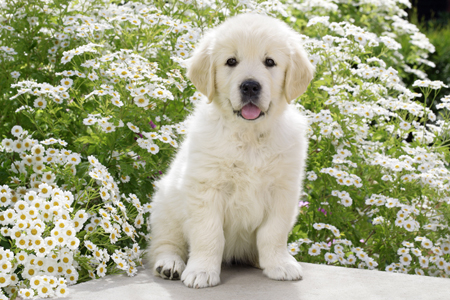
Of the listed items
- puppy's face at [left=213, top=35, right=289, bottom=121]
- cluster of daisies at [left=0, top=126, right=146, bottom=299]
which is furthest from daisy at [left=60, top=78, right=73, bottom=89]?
puppy's face at [left=213, top=35, right=289, bottom=121]

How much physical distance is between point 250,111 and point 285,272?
944mm

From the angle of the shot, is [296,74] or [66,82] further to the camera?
[66,82]

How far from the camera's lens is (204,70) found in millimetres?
3154

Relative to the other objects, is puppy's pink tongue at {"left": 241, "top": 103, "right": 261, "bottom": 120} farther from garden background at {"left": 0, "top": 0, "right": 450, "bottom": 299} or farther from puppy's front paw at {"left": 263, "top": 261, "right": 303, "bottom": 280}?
puppy's front paw at {"left": 263, "top": 261, "right": 303, "bottom": 280}

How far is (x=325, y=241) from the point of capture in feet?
13.4

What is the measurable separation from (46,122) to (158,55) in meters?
1.22

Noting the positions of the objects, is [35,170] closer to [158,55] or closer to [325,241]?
[158,55]

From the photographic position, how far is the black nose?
2.89 metres

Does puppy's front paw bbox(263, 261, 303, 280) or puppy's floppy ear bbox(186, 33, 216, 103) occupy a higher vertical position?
puppy's floppy ear bbox(186, 33, 216, 103)

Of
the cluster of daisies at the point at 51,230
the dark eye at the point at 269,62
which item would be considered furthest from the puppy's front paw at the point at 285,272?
the dark eye at the point at 269,62

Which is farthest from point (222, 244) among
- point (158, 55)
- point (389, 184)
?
point (158, 55)

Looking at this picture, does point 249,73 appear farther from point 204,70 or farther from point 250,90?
point 204,70

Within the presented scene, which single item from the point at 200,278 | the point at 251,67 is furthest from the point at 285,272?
the point at 251,67

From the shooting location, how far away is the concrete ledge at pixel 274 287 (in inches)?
111
